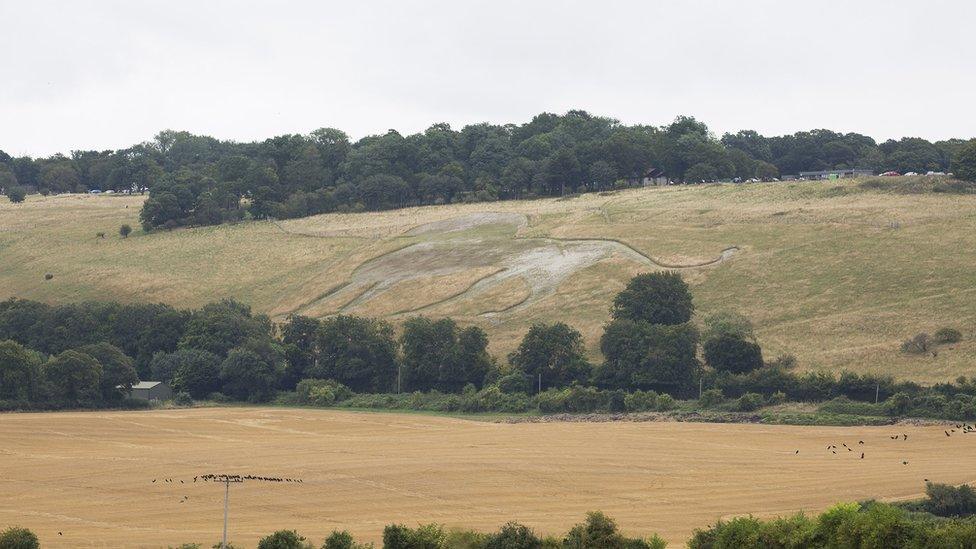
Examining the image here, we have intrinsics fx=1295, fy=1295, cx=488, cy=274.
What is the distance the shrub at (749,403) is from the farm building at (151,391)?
44605mm

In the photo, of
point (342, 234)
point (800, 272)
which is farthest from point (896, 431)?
point (342, 234)

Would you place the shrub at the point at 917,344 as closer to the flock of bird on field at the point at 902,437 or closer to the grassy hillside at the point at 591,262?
the grassy hillside at the point at 591,262

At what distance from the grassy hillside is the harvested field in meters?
23.4

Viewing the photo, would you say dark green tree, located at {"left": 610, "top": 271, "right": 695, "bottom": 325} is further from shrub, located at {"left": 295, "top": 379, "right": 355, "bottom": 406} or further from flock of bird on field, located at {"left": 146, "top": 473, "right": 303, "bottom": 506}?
flock of bird on field, located at {"left": 146, "top": 473, "right": 303, "bottom": 506}

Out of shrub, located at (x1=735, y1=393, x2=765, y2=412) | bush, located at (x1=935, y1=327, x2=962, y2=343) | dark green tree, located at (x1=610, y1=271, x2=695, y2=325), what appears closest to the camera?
shrub, located at (x1=735, y1=393, x2=765, y2=412)

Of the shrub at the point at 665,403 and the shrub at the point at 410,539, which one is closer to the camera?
the shrub at the point at 410,539

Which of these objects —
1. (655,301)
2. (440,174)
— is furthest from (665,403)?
(440,174)

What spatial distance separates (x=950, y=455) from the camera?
70.1m

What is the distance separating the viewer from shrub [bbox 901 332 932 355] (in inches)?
3792

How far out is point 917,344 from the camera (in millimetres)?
96625

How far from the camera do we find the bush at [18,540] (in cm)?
4475

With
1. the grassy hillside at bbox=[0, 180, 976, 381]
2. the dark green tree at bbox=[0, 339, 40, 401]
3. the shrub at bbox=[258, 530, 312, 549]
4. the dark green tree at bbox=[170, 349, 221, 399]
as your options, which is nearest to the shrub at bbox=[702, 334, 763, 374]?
the grassy hillside at bbox=[0, 180, 976, 381]

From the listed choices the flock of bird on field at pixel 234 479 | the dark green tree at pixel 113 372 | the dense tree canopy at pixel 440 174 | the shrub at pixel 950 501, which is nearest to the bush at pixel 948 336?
the shrub at pixel 950 501

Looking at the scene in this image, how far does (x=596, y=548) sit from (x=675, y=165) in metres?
141
